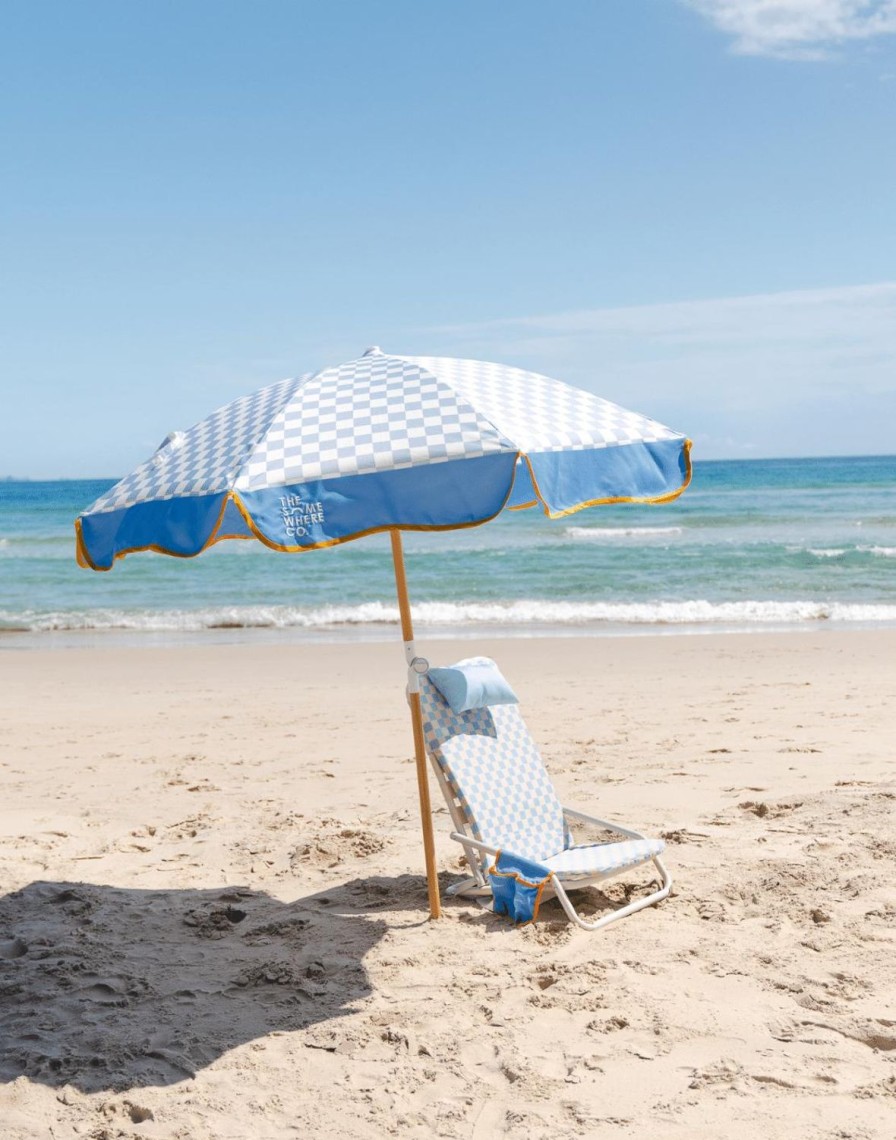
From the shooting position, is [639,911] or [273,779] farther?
[273,779]

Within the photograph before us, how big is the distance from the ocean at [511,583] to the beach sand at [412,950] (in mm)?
6893

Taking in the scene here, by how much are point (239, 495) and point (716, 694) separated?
6940 millimetres

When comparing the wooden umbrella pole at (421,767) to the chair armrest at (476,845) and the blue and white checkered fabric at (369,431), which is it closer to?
the chair armrest at (476,845)

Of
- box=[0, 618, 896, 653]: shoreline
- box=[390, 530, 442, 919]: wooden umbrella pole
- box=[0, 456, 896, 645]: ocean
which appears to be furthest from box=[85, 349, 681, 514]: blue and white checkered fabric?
box=[0, 456, 896, 645]: ocean

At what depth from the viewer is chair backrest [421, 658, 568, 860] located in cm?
496

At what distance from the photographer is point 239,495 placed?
345 cm

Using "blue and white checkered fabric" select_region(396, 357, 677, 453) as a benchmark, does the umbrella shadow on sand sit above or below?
below

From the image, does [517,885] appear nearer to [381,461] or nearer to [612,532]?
[381,461]

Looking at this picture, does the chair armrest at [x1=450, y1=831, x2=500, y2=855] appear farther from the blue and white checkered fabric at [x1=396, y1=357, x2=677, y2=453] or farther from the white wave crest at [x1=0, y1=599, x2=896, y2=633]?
the white wave crest at [x1=0, y1=599, x2=896, y2=633]

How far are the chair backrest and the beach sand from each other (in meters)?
0.36

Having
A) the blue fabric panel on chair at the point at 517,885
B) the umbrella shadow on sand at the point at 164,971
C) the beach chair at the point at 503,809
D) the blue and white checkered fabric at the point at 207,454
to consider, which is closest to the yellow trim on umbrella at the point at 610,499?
the blue and white checkered fabric at the point at 207,454

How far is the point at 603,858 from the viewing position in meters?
4.79

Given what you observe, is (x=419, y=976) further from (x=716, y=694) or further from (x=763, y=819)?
(x=716, y=694)

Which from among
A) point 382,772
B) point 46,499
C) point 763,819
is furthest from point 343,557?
point 46,499
